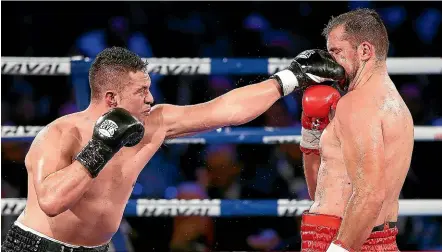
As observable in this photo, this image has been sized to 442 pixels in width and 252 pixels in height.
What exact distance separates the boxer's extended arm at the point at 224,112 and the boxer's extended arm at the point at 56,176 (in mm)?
468

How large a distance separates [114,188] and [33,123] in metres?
1.89

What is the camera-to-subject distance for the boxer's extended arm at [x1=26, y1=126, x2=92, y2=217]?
2.73 m

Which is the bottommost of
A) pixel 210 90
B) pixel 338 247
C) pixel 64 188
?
pixel 338 247

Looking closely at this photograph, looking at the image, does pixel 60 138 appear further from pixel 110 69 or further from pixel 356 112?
pixel 356 112

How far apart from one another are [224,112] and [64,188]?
756mm

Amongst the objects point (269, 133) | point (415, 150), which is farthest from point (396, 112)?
point (415, 150)

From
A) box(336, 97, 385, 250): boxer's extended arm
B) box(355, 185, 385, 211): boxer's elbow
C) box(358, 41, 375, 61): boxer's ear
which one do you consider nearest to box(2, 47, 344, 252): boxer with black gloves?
box(358, 41, 375, 61): boxer's ear

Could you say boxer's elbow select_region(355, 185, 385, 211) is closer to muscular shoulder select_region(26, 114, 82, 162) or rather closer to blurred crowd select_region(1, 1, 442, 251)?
muscular shoulder select_region(26, 114, 82, 162)

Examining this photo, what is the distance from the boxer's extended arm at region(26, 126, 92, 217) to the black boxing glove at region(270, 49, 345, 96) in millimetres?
892

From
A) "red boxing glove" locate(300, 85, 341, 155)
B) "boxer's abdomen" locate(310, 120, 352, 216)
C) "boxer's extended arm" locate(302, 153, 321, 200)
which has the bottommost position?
"boxer's abdomen" locate(310, 120, 352, 216)

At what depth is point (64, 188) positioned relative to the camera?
8.95 ft

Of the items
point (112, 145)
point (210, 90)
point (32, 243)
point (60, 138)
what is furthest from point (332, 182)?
point (210, 90)

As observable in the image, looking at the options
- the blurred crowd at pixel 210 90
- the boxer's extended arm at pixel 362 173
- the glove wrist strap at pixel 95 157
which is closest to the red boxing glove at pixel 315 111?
the boxer's extended arm at pixel 362 173

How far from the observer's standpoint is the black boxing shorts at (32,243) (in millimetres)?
2943
